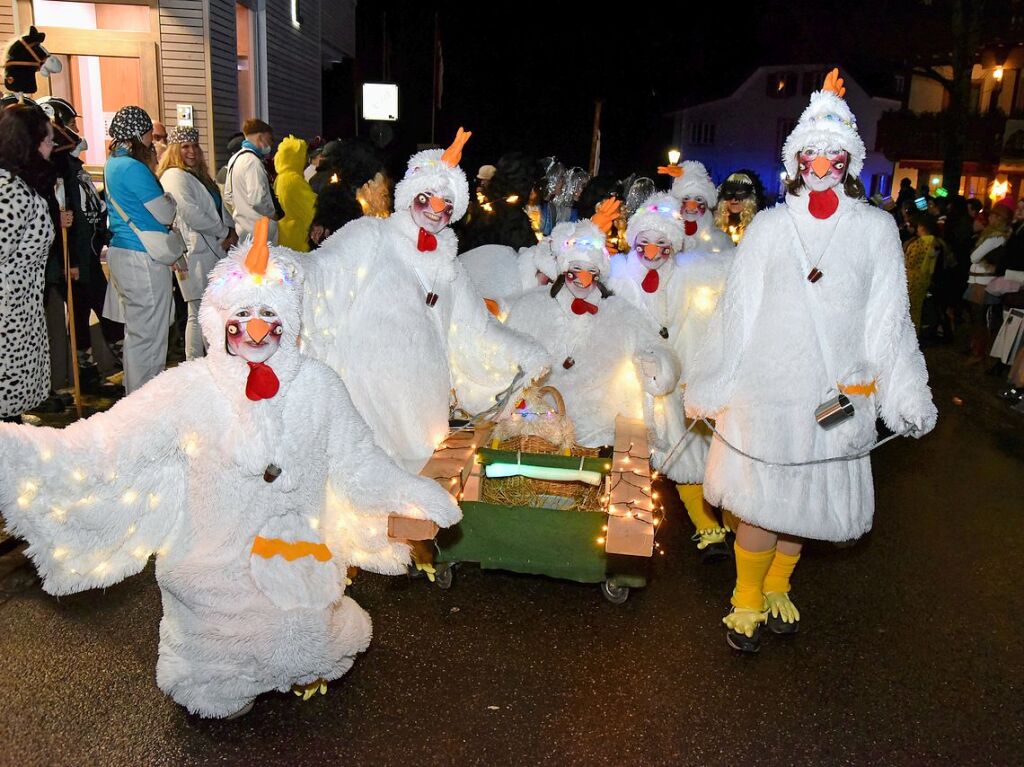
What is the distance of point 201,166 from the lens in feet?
26.3

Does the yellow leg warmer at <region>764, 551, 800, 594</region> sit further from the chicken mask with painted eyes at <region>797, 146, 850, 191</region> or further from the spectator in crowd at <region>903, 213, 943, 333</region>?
the spectator in crowd at <region>903, 213, 943, 333</region>

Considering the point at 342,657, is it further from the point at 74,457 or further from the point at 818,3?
the point at 818,3

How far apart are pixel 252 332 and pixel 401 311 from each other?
1.60 m

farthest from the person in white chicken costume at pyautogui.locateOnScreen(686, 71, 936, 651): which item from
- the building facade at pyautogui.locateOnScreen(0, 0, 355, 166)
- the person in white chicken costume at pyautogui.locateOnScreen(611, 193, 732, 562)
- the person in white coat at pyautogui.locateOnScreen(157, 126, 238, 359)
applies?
the building facade at pyautogui.locateOnScreen(0, 0, 355, 166)

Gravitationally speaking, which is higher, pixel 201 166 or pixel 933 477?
pixel 201 166

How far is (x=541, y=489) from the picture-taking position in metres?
4.95

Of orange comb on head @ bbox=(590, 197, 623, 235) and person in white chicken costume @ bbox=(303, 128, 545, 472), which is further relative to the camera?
orange comb on head @ bbox=(590, 197, 623, 235)

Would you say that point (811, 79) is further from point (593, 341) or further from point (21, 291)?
point (21, 291)

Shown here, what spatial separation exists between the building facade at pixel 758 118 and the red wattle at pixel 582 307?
45171 millimetres

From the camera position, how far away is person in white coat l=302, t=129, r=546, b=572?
476 cm

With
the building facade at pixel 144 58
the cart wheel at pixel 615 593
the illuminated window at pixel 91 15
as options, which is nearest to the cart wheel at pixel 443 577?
the cart wheel at pixel 615 593

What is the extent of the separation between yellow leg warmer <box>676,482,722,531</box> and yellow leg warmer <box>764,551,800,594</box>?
2.68ft

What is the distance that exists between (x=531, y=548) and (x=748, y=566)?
102 centimetres

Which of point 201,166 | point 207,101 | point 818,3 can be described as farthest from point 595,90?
point 201,166
